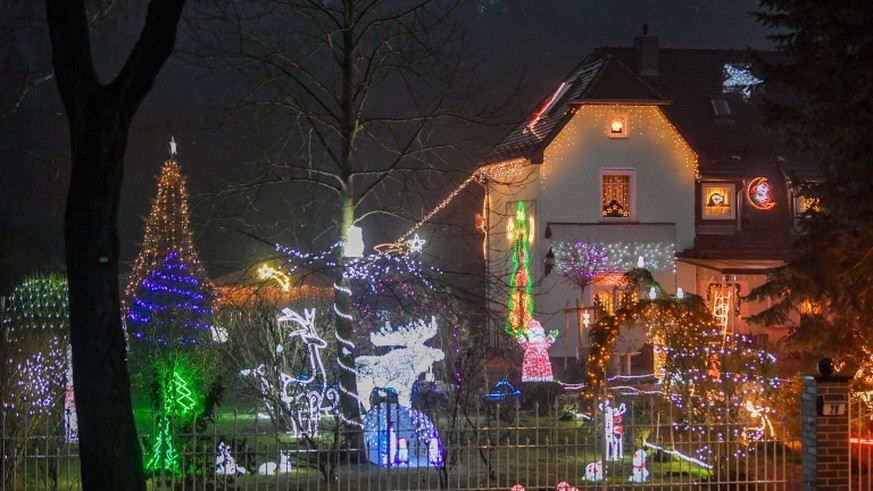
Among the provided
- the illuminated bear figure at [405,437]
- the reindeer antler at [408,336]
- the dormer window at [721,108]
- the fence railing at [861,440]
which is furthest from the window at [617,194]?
the fence railing at [861,440]

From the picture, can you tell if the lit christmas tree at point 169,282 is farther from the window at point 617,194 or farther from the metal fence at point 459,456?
the window at point 617,194

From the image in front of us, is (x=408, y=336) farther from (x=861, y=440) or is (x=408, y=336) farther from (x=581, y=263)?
(x=581, y=263)

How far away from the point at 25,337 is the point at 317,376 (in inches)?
167

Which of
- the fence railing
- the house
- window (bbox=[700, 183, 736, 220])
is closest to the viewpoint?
the fence railing

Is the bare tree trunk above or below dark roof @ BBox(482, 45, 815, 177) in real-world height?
below

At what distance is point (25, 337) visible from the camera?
48.6ft

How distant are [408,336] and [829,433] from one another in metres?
6.00

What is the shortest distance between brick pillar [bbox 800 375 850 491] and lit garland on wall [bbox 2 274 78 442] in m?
8.74

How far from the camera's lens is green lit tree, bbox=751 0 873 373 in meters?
13.6

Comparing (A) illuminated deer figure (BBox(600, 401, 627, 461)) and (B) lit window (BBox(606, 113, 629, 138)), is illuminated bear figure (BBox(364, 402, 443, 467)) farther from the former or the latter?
(B) lit window (BBox(606, 113, 629, 138))

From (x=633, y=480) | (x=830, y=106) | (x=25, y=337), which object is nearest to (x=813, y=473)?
(x=633, y=480)

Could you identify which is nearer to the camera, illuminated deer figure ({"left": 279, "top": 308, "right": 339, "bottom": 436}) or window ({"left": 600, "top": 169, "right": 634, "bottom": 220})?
illuminated deer figure ({"left": 279, "top": 308, "right": 339, "bottom": 436})

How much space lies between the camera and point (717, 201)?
34.7 metres

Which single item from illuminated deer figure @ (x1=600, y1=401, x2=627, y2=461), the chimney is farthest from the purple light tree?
illuminated deer figure @ (x1=600, y1=401, x2=627, y2=461)
